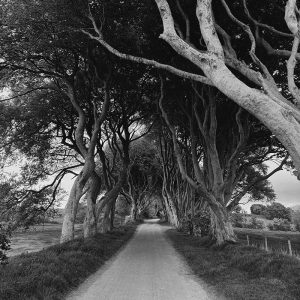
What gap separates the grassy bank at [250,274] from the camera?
824 cm

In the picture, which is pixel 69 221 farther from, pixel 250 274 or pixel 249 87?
pixel 249 87

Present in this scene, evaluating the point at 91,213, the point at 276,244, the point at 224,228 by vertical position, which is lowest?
the point at 276,244

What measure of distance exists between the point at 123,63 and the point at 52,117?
6.67 metres

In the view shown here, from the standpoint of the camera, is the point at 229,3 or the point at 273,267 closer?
the point at 273,267

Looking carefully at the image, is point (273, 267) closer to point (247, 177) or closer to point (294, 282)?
point (294, 282)

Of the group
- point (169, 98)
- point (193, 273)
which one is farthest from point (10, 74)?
point (193, 273)

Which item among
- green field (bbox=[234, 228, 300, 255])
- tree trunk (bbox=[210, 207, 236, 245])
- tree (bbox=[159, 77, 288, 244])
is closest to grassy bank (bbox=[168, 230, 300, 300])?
tree trunk (bbox=[210, 207, 236, 245])

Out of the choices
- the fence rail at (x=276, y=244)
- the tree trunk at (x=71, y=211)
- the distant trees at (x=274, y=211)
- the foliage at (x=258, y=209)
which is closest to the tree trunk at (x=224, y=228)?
the fence rail at (x=276, y=244)

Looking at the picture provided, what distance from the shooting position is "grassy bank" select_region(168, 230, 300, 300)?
8239 mm

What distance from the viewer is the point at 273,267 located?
10.4 metres

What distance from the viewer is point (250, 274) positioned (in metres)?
10.8

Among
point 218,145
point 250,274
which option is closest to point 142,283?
point 250,274

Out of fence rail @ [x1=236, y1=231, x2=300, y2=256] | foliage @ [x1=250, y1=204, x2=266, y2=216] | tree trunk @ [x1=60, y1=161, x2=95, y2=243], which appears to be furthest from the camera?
foliage @ [x1=250, y1=204, x2=266, y2=216]

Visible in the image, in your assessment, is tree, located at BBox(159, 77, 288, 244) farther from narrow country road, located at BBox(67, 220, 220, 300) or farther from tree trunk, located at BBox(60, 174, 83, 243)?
tree trunk, located at BBox(60, 174, 83, 243)
